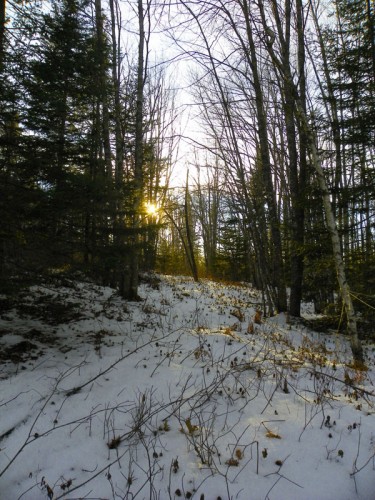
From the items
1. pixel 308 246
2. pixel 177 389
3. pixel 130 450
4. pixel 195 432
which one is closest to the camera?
pixel 130 450

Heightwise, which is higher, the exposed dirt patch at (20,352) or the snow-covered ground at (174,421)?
the exposed dirt patch at (20,352)

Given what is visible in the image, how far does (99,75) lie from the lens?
5789 millimetres

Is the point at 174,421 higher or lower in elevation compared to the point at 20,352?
lower

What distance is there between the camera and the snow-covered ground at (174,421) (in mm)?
2549

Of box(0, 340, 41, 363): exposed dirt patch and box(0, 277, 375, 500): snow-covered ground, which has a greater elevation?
box(0, 340, 41, 363): exposed dirt patch

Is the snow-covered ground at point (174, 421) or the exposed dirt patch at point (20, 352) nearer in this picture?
the snow-covered ground at point (174, 421)

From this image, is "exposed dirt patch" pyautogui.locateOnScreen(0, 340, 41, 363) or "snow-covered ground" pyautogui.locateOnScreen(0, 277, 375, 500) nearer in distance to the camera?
"snow-covered ground" pyautogui.locateOnScreen(0, 277, 375, 500)

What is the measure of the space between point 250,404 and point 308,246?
4606mm

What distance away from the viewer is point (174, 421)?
3.36 m

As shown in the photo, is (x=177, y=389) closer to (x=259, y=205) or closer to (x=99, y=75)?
(x=99, y=75)

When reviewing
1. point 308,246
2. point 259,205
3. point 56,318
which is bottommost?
point 56,318

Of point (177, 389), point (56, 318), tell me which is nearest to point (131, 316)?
point (56, 318)

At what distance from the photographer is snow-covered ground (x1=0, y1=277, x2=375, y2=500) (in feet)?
8.36

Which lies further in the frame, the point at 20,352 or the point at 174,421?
→ the point at 20,352
